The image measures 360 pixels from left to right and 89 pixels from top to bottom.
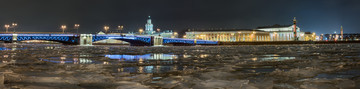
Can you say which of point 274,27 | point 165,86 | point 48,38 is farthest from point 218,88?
point 274,27

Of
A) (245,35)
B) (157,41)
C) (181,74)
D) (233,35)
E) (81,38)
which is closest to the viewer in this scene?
(181,74)

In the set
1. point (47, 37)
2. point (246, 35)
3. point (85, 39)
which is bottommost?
point (85, 39)

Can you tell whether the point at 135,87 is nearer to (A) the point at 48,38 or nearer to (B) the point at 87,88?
(B) the point at 87,88

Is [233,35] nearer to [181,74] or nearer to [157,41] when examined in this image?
[157,41]

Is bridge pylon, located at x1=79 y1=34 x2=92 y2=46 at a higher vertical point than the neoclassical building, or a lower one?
lower

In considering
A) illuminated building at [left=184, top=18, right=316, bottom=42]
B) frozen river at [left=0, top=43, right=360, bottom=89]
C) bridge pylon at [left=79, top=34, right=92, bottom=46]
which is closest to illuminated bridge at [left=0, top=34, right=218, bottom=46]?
bridge pylon at [left=79, top=34, right=92, bottom=46]

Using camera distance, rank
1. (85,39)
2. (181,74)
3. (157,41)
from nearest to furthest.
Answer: (181,74) < (85,39) < (157,41)

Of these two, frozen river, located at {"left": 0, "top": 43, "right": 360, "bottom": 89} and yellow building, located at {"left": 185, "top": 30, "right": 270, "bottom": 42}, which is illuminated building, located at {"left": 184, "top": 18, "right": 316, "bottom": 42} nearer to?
yellow building, located at {"left": 185, "top": 30, "right": 270, "bottom": 42}

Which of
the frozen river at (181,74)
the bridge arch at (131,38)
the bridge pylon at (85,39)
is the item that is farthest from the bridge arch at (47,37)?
the frozen river at (181,74)

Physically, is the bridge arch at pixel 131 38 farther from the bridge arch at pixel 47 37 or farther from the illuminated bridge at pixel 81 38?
the bridge arch at pixel 47 37

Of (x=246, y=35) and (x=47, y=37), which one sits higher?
(x=246, y=35)

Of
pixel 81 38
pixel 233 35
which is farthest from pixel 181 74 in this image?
pixel 233 35

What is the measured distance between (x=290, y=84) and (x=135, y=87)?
2.83 m

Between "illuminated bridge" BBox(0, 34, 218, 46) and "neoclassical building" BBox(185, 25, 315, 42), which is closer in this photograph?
"illuminated bridge" BBox(0, 34, 218, 46)
